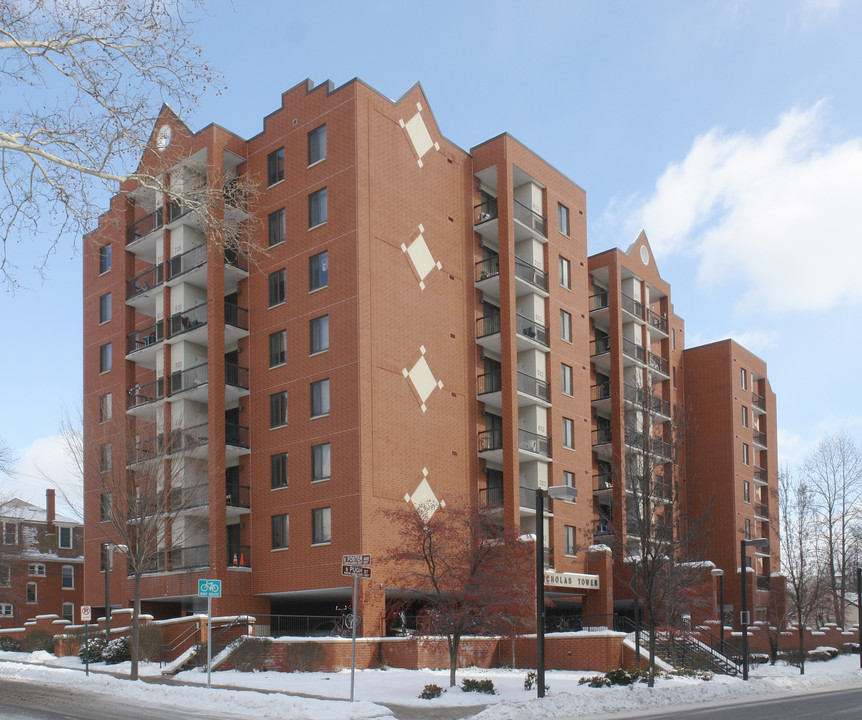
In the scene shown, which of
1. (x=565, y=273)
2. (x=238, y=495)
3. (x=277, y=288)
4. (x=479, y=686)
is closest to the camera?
(x=479, y=686)

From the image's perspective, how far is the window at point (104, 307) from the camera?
47359 mm

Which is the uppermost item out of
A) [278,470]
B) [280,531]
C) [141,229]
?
[141,229]

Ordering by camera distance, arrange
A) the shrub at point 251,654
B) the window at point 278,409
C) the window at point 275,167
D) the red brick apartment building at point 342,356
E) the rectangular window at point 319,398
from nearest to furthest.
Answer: the shrub at point 251,654 < the red brick apartment building at point 342,356 < the rectangular window at point 319,398 < the window at point 278,409 < the window at point 275,167

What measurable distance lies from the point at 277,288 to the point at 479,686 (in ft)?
67.5

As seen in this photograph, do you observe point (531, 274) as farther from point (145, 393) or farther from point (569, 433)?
point (145, 393)

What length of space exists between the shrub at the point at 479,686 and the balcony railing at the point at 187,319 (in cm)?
2073

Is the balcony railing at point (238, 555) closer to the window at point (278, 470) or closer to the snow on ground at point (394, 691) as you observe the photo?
the window at point (278, 470)

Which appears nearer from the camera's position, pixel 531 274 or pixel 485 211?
pixel 485 211

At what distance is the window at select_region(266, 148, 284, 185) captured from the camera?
42.0 metres

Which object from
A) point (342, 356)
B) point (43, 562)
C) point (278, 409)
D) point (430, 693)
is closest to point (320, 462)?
point (278, 409)

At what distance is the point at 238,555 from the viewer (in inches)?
1555

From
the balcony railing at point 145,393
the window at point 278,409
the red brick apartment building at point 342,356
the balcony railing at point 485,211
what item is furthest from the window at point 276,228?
the balcony railing at point 485,211

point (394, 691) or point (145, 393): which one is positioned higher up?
point (145, 393)

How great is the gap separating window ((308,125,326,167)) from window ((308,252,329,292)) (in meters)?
4.14
